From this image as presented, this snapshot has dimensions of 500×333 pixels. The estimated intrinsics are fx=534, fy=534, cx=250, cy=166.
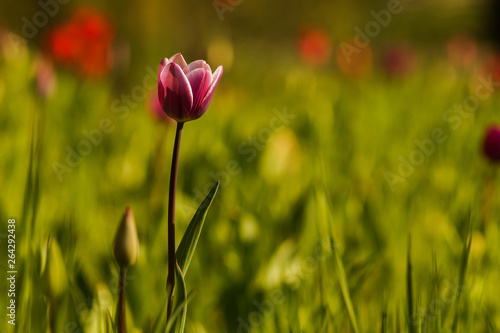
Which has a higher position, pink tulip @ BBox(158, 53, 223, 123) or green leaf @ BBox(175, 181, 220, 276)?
pink tulip @ BBox(158, 53, 223, 123)

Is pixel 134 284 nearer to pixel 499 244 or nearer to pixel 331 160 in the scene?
pixel 499 244

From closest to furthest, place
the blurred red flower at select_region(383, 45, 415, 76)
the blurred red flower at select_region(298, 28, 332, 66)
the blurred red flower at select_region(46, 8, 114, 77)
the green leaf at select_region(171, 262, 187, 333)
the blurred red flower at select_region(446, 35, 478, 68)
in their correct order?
1. the green leaf at select_region(171, 262, 187, 333)
2. the blurred red flower at select_region(46, 8, 114, 77)
3. the blurred red flower at select_region(383, 45, 415, 76)
4. the blurred red flower at select_region(298, 28, 332, 66)
5. the blurred red flower at select_region(446, 35, 478, 68)

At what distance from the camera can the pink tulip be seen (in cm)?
48

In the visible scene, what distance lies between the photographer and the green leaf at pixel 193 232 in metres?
0.45

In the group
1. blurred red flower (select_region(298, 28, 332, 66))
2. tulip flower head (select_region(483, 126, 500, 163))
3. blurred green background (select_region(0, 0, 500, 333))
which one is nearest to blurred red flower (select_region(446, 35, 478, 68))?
blurred green background (select_region(0, 0, 500, 333))

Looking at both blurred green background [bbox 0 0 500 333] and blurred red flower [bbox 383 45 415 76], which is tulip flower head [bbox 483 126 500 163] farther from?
blurred red flower [bbox 383 45 415 76]

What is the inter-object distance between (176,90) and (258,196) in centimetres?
68

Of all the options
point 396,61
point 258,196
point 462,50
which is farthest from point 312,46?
point 258,196

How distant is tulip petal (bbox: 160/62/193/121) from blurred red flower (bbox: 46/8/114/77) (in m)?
1.61

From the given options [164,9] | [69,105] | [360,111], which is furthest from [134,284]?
[164,9]

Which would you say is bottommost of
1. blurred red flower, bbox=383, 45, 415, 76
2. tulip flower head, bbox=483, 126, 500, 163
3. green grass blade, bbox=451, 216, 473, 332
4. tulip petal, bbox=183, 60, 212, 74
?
green grass blade, bbox=451, 216, 473, 332

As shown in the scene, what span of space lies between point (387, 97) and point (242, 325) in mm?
1820

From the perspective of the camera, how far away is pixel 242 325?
2.32 feet

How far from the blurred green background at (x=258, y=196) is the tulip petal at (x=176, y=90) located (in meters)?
0.16
